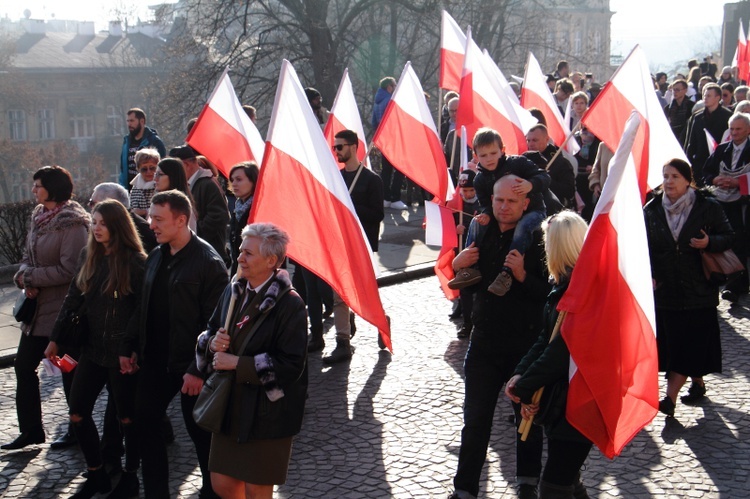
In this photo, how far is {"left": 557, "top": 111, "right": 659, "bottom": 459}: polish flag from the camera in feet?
14.0

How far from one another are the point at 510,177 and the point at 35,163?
49.8 m

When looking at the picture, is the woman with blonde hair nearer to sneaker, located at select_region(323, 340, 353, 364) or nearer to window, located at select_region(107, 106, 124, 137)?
sneaker, located at select_region(323, 340, 353, 364)

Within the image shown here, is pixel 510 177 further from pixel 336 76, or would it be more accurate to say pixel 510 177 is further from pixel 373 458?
pixel 336 76

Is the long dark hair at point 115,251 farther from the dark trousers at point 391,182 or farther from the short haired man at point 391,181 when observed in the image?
the dark trousers at point 391,182

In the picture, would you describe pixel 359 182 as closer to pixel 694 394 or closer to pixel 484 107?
pixel 484 107

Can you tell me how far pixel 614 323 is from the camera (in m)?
4.37

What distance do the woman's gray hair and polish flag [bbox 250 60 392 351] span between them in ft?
3.60

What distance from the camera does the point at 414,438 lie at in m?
6.32

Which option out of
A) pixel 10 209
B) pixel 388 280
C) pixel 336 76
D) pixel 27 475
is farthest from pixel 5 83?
pixel 27 475

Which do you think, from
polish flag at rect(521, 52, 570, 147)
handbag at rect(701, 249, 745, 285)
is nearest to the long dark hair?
handbag at rect(701, 249, 745, 285)

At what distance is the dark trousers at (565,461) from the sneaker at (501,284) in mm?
958

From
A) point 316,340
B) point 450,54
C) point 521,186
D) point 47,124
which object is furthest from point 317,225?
point 47,124

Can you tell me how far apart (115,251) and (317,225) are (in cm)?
119

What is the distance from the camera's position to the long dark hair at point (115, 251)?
5477mm
